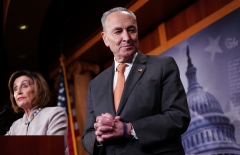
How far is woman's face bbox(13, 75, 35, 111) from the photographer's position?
312cm

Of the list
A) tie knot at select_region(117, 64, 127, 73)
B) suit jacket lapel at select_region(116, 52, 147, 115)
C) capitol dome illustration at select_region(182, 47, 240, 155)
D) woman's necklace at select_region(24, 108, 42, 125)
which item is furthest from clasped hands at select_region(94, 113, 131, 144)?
capitol dome illustration at select_region(182, 47, 240, 155)

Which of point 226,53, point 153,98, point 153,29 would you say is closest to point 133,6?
point 153,29

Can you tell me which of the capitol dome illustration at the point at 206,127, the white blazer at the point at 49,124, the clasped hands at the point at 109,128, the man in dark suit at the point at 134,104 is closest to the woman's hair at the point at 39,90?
the white blazer at the point at 49,124

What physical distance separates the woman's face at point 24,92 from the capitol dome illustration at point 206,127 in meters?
2.07

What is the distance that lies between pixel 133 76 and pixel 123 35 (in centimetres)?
25

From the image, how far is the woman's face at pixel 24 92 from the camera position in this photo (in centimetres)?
312

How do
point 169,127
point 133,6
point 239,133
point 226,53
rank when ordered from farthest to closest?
1. point 133,6
2. point 226,53
3. point 239,133
4. point 169,127

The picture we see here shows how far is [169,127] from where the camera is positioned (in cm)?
184

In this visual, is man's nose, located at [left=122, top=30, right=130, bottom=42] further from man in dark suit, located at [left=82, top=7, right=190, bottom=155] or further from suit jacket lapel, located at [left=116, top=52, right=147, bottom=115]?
suit jacket lapel, located at [left=116, top=52, right=147, bottom=115]

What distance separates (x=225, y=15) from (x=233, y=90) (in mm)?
894

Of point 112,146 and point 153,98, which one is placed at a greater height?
point 153,98

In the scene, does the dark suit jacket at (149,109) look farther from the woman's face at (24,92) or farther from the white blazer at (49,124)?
the woman's face at (24,92)

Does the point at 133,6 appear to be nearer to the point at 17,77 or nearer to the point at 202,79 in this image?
the point at 202,79

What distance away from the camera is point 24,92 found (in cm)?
316
